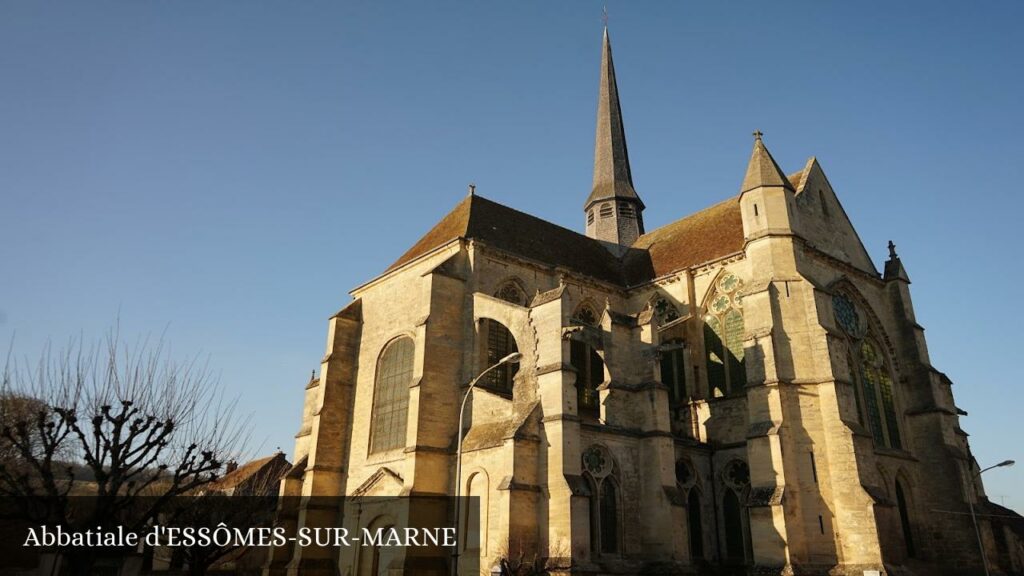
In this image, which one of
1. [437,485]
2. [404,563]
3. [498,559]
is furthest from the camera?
[437,485]

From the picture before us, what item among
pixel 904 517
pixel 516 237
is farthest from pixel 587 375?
pixel 904 517

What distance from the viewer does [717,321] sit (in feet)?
83.6

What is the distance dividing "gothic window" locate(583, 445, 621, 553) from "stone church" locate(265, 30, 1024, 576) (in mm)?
61

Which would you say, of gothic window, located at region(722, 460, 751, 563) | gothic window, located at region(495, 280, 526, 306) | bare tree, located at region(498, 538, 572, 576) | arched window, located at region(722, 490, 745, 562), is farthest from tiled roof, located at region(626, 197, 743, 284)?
bare tree, located at region(498, 538, 572, 576)

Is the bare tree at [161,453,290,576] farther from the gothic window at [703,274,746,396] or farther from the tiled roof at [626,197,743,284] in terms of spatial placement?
the tiled roof at [626,197,743,284]

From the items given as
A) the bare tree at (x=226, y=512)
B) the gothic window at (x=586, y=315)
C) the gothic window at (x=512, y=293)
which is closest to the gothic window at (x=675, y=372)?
the gothic window at (x=586, y=315)

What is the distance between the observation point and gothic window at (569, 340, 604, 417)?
23.6 m

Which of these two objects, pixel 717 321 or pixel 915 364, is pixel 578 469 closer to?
pixel 717 321

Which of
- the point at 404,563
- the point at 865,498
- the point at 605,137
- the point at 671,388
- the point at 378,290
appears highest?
the point at 605,137

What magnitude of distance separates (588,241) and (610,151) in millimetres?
7661

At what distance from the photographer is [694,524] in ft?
71.0

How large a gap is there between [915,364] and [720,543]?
11.1 metres

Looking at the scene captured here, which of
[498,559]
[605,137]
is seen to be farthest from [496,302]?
[605,137]

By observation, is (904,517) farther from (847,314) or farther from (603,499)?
(603,499)
